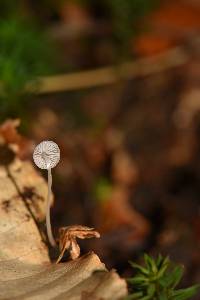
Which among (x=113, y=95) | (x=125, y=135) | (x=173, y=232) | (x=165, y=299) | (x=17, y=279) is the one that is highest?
(x=113, y=95)

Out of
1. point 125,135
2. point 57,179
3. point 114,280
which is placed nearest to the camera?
point 114,280

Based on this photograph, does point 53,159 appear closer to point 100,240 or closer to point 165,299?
point 165,299

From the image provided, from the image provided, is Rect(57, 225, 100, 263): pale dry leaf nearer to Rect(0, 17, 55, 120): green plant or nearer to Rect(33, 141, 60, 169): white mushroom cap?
Rect(33, 141, 60, 169): white mushroom cap

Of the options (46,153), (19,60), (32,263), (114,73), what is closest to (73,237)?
(32,263)

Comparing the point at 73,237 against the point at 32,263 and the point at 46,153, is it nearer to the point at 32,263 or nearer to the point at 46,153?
the point at 32,263

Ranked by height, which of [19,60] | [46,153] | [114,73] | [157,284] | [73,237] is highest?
[114,73]

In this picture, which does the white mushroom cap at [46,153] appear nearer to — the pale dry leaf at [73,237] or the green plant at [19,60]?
the pale dry leaf at [73,237]


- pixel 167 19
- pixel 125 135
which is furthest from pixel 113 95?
pixel 167 19

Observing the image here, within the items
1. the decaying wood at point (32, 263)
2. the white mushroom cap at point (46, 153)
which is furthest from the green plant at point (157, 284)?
the white mushroom cap at point (46, 153)
